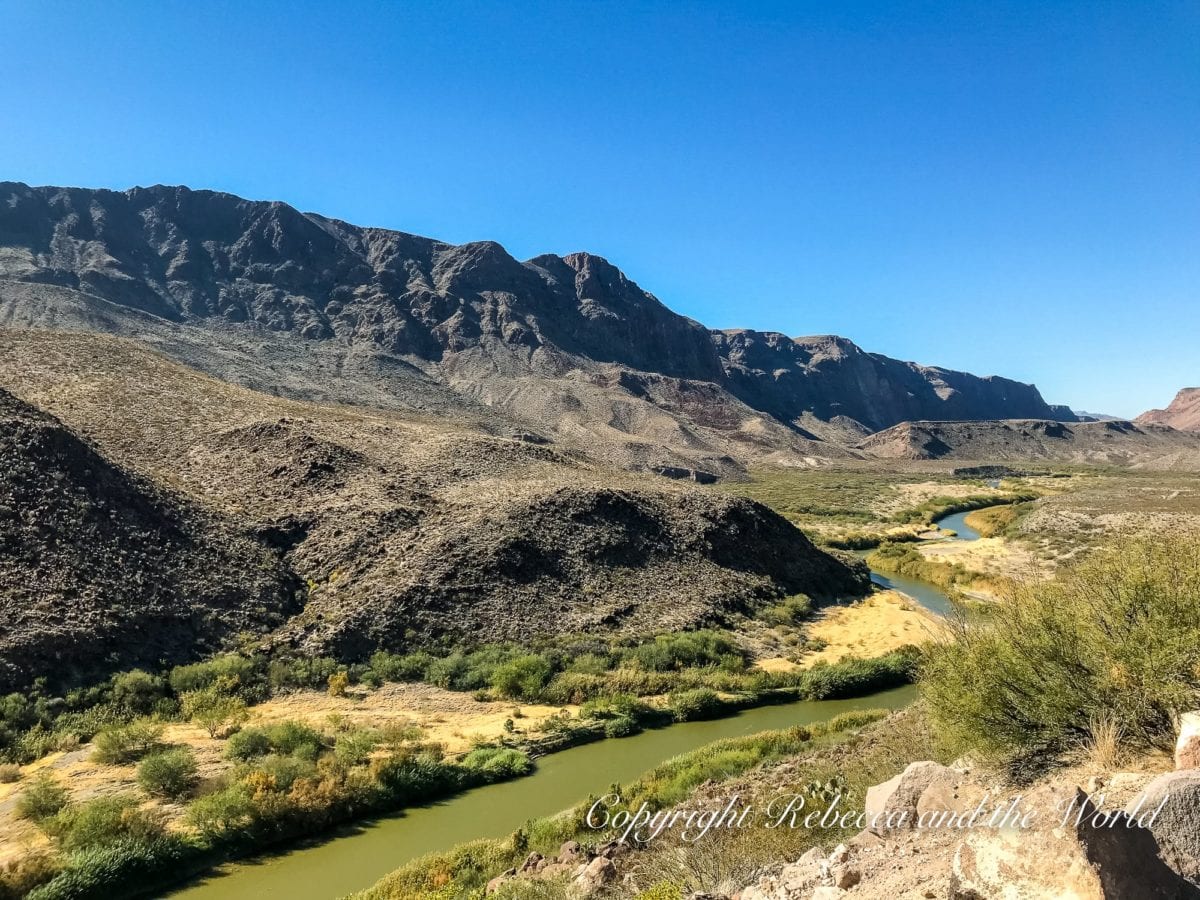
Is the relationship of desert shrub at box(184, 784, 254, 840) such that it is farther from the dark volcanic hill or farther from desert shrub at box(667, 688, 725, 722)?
the dark volcanic hill

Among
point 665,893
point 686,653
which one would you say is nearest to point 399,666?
point 686,653

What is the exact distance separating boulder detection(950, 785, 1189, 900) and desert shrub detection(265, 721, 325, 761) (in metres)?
17.1

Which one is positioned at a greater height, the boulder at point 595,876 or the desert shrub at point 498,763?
the boulder at point 595,876

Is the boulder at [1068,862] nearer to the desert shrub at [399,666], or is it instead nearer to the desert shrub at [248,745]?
the desert shrub at [248,745]

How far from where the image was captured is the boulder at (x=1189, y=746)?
6324 mm

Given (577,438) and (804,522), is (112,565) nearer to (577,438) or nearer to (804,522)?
(804,522)

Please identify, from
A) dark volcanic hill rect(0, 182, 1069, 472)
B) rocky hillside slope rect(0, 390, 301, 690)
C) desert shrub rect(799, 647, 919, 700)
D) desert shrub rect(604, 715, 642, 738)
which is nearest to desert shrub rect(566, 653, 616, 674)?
desert shrub rect(604, 715, 642, 738)

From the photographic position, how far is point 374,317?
Result: 12850 centimetres

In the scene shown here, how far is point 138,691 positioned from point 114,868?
9.77 m

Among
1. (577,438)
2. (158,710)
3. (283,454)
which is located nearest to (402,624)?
(158,710)

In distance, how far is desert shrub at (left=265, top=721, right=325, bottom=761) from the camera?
1769cm

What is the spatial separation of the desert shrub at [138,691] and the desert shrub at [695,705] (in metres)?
16.6

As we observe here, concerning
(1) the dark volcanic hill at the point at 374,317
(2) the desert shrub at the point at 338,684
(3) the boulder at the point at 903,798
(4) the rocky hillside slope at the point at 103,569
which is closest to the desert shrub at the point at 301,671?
(2) the desert shrub at the point at 338,684

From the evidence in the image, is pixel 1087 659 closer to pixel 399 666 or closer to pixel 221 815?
pixel 221 815
